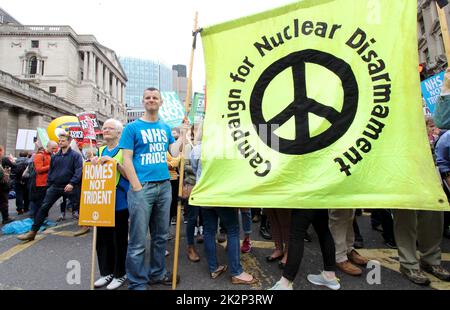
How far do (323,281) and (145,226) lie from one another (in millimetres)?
1990

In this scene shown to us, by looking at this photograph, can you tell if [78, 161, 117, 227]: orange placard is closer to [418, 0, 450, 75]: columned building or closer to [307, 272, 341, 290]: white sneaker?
[307, 272, 341, 290]: white sneaker

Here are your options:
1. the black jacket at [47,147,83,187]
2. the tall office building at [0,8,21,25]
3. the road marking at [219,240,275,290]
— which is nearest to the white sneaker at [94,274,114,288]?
the road marking at [219,240,275,290]

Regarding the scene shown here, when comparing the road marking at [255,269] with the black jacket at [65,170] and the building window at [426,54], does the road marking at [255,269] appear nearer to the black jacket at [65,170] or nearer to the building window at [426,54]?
the black jacket at [65,170]

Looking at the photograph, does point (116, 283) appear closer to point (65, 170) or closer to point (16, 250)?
point (16, 250)

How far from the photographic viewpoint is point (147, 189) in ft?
9.08

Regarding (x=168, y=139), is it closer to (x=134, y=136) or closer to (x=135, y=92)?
(x=134, y=136)

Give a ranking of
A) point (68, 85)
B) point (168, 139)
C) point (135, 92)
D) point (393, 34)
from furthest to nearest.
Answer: point (135, 92)
point (68, 85)
point (168, 139)
point (393, 34)

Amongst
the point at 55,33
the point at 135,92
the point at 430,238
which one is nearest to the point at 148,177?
the point at 430,238

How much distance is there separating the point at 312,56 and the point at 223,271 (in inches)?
105

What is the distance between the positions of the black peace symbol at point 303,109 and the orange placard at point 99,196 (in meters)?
1.74

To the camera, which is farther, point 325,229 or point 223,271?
point 223,271

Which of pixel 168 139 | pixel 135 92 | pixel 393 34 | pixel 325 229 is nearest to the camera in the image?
pixel 393 34

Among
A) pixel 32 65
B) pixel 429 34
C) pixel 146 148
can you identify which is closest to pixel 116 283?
pixel 146 148

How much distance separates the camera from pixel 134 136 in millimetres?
2799
